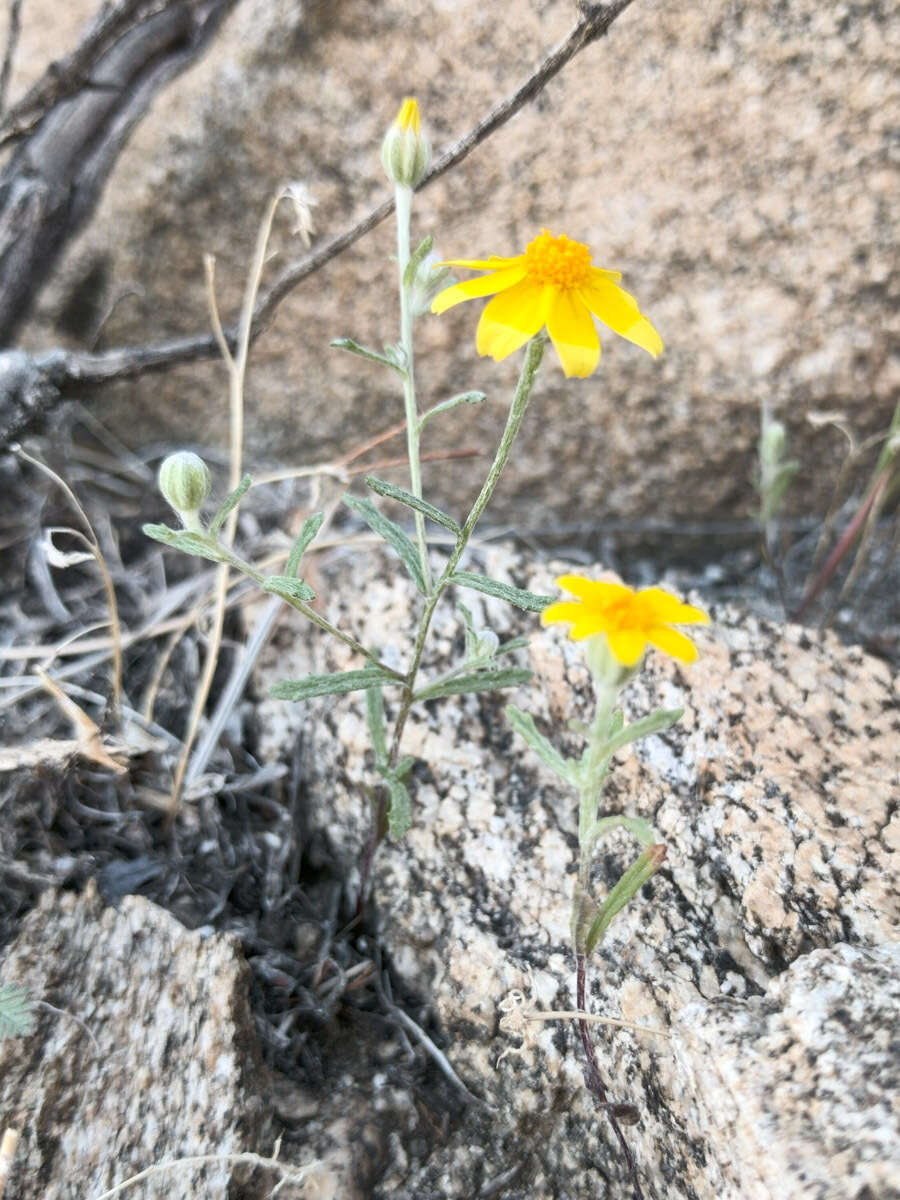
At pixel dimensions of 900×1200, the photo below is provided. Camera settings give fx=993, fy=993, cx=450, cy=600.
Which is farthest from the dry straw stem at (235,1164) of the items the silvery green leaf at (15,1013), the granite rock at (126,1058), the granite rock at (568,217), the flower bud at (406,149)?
the granite rock at (568,217)

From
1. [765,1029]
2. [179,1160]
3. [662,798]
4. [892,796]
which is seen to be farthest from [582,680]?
[179,1160]

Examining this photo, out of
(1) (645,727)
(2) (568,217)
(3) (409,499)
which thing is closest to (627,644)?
(1) (645,727)

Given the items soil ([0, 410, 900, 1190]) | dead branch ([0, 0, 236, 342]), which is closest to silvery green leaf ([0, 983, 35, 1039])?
soil ([0, 410, 900, 1190])

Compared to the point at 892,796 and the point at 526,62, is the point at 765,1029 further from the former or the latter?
the point at 526,62

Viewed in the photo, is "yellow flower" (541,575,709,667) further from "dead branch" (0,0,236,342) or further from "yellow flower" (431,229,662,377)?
"dead branch" (0,0,236,342)

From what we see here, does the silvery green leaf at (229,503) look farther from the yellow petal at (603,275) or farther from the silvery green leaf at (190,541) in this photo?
the yellow petal at (603,275)
